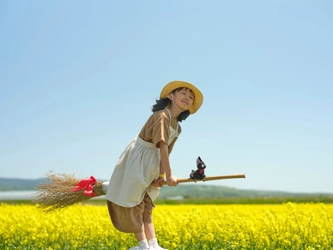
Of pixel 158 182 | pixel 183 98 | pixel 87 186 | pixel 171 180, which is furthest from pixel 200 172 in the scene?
pixel 87 186

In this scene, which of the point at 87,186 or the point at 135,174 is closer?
the point at 135,174

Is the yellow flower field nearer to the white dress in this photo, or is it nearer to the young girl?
the young girl

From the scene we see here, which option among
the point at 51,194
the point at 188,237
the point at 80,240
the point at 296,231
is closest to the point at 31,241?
the point at 80,240

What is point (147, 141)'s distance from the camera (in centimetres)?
466

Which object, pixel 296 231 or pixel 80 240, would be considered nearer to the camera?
pixel 296 231

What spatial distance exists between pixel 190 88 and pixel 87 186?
1669 millimetres

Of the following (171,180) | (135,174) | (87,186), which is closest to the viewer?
(171,180)

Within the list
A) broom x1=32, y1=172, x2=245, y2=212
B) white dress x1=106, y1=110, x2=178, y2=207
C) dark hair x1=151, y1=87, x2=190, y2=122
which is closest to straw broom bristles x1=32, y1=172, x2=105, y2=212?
broom x1=32, y1=172, x2=245, y2=212

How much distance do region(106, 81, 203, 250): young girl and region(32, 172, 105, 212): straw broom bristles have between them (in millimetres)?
760

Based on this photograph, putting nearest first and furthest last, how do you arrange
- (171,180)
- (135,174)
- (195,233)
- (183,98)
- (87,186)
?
(171,180) → (135,174) → (183,98) → (87,186) → (195,233)

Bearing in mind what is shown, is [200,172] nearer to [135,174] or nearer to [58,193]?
[135,174]

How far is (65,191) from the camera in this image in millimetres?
5656

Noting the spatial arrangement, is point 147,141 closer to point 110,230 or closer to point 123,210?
point 123,210

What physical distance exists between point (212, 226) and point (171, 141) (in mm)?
2791
